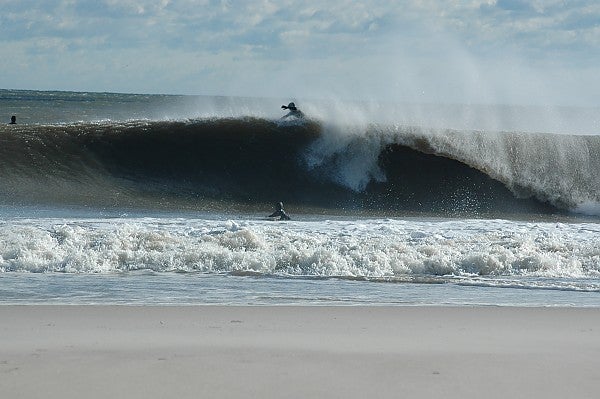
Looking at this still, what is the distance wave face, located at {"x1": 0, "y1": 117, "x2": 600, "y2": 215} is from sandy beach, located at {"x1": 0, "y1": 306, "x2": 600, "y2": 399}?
12198 millimetres

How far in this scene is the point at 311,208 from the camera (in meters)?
21.0

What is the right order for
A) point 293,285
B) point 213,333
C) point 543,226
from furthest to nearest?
point 543,226 → point 293,285 → point 213,333

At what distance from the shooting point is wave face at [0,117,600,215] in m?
21.6

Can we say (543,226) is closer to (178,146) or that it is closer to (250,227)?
(250,227)

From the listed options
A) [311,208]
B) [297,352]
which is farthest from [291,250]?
[311,208]

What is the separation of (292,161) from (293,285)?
14.2 m

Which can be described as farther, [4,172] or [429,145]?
[429,145]

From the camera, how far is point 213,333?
284 inches

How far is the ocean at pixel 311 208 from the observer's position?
10.3 meters

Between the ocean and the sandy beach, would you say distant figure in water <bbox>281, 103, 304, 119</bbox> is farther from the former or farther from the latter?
the sandy beach

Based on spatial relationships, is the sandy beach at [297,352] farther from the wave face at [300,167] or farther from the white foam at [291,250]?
the wave face at [300,167]

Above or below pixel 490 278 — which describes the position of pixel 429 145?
above

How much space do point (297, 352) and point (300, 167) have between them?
17562 millimetres

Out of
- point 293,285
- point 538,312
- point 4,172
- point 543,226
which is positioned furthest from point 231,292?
point 4,172
